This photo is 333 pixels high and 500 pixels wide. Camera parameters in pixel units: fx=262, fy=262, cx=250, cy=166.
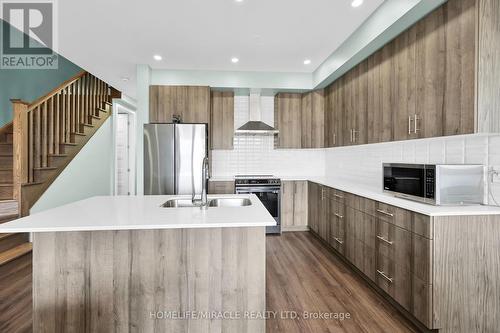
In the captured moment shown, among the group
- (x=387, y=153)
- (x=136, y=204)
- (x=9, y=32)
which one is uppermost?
(x=9, y=32)

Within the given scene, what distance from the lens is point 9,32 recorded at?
466 cm

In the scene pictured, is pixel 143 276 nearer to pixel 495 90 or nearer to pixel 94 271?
pixel 94 271

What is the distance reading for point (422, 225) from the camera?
190cm

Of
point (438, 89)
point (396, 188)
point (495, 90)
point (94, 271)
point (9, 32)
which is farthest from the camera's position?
point (9, 32)

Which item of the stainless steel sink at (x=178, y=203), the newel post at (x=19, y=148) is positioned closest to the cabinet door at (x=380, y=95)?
the stainless steel sink at (x=178, y=203)

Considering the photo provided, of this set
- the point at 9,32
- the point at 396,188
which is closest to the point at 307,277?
the point at 396,188

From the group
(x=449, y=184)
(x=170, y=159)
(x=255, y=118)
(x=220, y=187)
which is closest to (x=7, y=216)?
(x=170, y=159)

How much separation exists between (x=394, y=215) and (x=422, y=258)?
1.33ft

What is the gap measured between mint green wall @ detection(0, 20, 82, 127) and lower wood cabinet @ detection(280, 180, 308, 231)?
4864 millimetres

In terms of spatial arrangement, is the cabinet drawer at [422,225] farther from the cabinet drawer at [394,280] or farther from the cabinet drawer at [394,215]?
the cabinet drawer at [394,280]

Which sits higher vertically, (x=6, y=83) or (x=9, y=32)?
(x=9, y=32)

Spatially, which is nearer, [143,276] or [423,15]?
[143,276]

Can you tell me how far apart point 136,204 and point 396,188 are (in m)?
2.34

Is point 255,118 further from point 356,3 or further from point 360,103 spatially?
point 356,3
